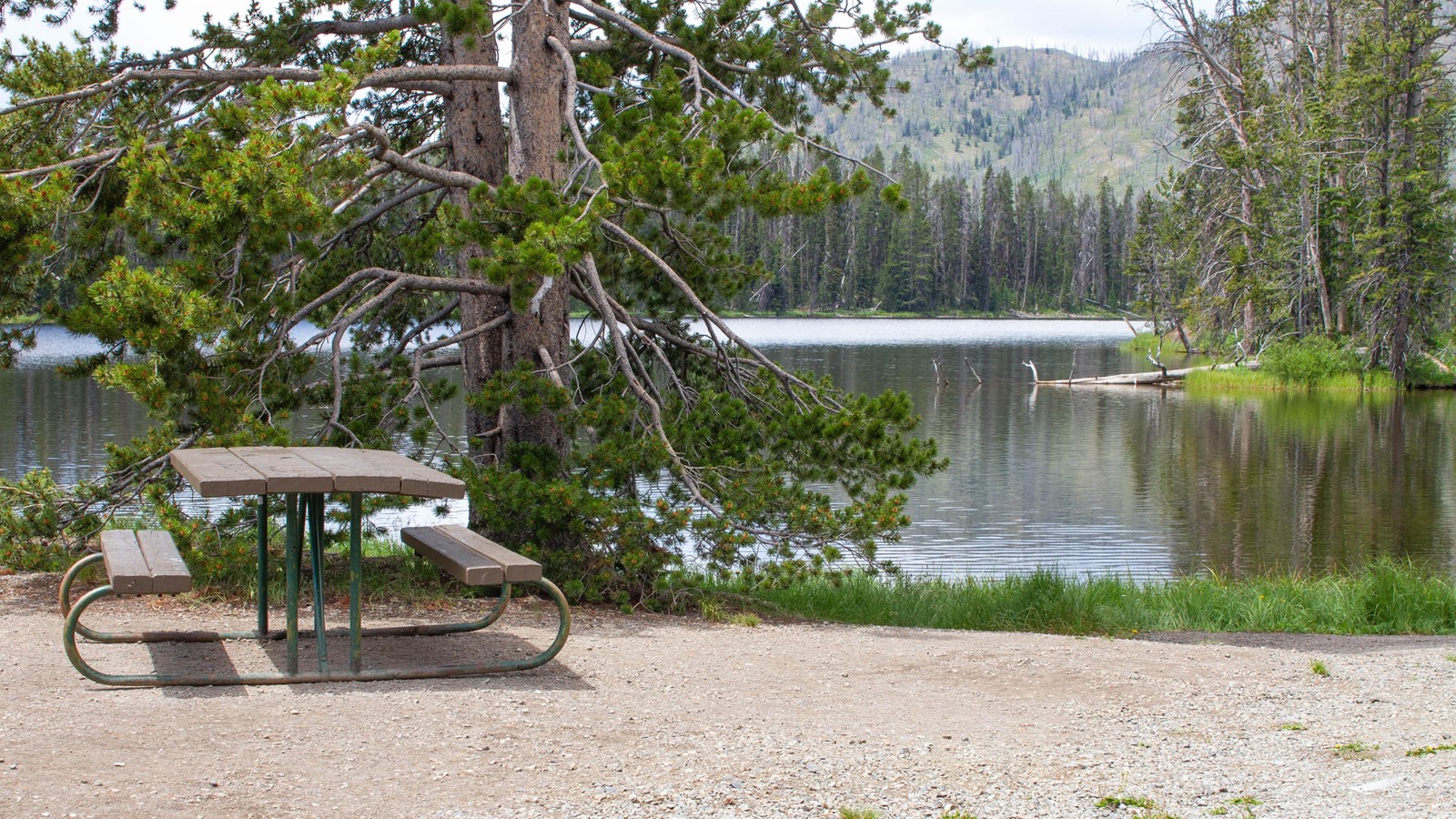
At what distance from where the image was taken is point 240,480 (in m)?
4.85

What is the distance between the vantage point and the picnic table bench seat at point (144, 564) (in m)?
4.77

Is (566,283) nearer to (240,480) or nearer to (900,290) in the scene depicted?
(240,480)

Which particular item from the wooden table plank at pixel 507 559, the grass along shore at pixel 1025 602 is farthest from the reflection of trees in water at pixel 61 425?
the wooden table plank at pixel 507 559

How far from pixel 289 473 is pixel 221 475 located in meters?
0.26

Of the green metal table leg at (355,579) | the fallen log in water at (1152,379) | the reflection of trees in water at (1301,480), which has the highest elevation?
the fallen log in water at (1152,379)

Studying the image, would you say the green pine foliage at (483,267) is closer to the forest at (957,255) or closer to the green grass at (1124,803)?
the green grass at (1124,803)

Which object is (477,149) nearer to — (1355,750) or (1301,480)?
(1355,750)

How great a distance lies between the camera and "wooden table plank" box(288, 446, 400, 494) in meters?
5.00

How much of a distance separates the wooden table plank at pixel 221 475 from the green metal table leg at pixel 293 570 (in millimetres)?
307

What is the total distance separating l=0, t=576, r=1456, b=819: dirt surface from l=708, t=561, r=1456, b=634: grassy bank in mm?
2069

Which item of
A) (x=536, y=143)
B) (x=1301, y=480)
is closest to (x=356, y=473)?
(x=536, y=143)

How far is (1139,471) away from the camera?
20703mm

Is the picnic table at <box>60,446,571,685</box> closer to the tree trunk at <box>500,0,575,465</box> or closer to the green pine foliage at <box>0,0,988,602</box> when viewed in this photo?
the green pine foliage at <box>0,0,988,602</box>

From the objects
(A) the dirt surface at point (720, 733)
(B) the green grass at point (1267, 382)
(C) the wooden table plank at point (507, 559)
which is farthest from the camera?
(B) the green grass at point (1267, 382)
